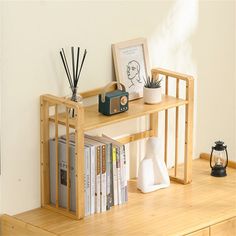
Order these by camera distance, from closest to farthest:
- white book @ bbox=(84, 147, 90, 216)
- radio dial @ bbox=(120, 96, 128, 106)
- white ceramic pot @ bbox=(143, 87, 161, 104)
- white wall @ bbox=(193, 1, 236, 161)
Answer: white book @ bbox=(84, 147, 90, 216) < radio dial @ bbox=(120, 96, 128, 106) < white ceramic pot @ bbox=(143, 87, 161, 104) < white wall @ bbox=(193, 1, 236, 161)

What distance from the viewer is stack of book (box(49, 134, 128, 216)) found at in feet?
10.9

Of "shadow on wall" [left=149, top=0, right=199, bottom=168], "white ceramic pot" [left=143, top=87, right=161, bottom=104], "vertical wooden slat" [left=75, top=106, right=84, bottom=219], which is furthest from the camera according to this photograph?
"shadow on wall" [left=149, top=0, right=199, bottom=168]

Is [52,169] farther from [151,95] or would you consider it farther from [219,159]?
[219,159]

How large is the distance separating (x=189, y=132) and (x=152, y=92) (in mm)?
289

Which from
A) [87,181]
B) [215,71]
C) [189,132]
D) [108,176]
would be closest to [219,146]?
[189,132]

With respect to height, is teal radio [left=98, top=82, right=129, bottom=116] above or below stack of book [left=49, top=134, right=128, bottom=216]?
above

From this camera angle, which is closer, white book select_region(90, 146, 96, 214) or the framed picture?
white book select_region(90, 146, 96, 214)

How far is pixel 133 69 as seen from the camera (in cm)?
363

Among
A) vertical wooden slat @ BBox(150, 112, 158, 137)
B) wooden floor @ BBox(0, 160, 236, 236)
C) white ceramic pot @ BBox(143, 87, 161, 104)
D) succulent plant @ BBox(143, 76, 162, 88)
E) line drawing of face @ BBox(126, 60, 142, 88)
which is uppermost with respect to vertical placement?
line drawing of face @ BBox(126, 60, 142, 88)

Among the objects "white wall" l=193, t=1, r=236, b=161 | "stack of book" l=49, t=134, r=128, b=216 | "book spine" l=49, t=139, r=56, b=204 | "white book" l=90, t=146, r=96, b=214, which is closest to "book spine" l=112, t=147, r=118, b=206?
"stack of book" l=49, t=134, r=128, b=216

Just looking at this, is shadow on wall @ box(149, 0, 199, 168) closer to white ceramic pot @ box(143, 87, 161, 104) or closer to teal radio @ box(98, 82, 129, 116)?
white ceramic pot @ box(143, 87, 161, 104)

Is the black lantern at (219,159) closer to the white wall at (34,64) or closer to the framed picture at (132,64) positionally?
the framed picture at (132,64)

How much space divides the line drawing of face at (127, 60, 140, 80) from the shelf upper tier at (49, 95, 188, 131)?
11cm

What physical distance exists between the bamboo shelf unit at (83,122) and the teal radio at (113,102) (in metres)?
0.02
